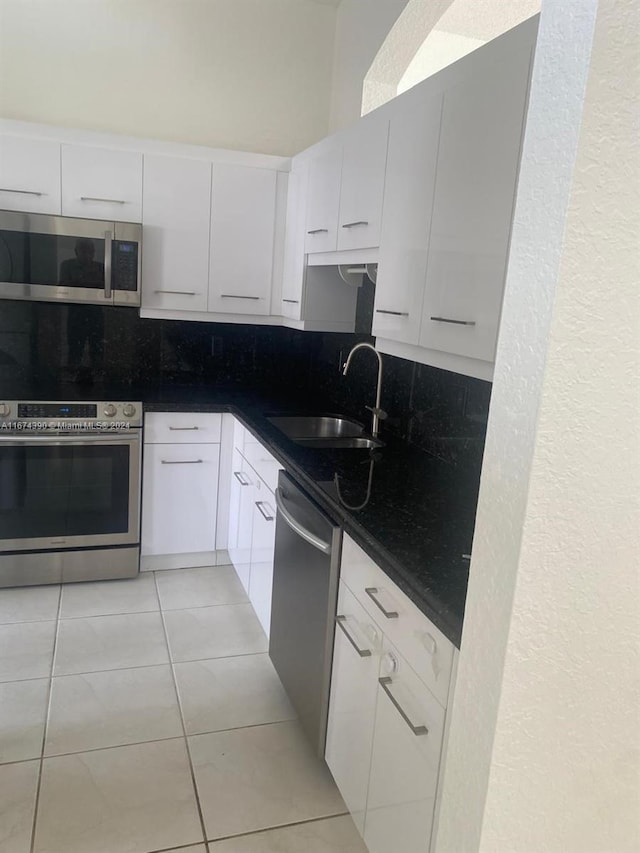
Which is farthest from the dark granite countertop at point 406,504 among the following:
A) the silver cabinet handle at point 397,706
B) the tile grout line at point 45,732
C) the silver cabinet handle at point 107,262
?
the tile grout line at point 45,732

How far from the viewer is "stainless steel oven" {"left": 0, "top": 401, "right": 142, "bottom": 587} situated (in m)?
2.93

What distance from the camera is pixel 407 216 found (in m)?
2.01

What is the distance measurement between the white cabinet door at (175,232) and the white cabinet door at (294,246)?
1.32ft

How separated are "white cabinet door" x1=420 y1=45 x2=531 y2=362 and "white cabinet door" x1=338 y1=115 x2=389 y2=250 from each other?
44 cm

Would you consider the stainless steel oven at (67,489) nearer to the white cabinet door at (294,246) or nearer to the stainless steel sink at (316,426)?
the stainless steel sink at (316,426)

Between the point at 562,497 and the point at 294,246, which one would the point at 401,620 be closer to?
the point at 562,497

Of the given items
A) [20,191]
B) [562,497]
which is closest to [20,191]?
[20,191]

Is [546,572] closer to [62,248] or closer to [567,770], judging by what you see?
[567,770]

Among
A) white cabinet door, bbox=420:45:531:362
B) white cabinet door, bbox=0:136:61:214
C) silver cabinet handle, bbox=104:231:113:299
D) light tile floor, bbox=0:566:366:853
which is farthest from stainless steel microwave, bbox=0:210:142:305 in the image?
white cabinet door, bbox=420:45:531:362

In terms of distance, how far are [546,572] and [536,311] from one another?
0.33 meters

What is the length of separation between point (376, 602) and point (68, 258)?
2283mm

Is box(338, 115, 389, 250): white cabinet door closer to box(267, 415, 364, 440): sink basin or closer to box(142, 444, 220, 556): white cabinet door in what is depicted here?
box(267, 415, 364, 440): sink basin

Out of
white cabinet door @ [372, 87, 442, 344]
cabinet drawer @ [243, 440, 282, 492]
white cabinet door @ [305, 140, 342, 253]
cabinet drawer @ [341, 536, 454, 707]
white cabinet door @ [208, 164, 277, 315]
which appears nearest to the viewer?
cabinet drawer @ [341, 536, 454, 707]

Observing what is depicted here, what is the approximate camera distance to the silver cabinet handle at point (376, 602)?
145cm
